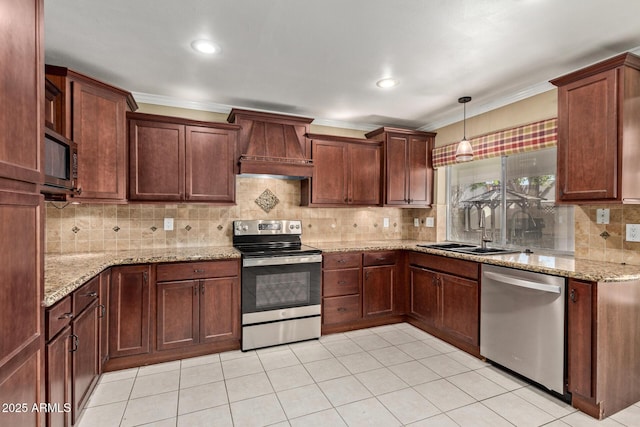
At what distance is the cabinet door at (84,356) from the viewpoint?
184 centimetres

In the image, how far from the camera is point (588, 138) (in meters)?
2.35

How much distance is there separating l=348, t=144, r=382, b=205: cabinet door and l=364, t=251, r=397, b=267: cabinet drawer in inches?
26.0

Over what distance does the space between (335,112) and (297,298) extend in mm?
2151

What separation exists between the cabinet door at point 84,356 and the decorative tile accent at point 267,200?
74.3 inches

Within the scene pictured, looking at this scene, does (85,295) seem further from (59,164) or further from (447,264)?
(447,264)

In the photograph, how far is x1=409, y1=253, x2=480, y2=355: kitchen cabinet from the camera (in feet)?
9.58

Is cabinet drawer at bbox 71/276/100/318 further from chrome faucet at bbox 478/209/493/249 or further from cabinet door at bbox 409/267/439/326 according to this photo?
chrome faucet at bbox 478/209/493/249

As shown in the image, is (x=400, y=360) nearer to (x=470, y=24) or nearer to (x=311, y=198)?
(x=311, y=198)

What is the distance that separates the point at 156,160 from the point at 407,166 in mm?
2835

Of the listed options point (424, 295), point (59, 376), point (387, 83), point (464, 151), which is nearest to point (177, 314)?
point (59, 376)

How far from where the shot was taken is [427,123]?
4.25 meters

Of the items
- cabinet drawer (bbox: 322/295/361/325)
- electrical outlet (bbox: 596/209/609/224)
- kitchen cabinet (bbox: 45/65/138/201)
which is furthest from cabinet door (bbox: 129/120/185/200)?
electrical outlet (bbox: 596/209/609/224)

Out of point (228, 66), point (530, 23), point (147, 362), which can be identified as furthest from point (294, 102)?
A: point (147, 362)

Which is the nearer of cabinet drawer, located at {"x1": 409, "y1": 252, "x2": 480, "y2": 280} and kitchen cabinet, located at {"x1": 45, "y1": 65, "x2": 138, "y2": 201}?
kitchen cabinet, located at {"x1": 45, "y1": 65, "x2": 138, "y2": 201}
